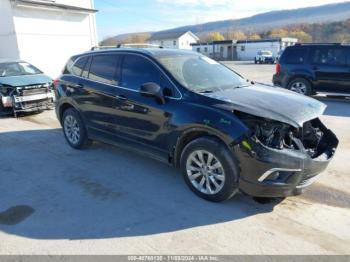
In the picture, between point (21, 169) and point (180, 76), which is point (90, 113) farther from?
point (180, 76)

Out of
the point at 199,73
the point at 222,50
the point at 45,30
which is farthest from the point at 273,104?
the point at 222,50

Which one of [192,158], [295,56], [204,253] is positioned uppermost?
[295,56]

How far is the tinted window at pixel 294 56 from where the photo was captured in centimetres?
1101

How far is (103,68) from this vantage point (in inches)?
215

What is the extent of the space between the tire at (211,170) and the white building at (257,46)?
55.1 m

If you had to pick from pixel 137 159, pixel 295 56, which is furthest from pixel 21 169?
pixel 295 56

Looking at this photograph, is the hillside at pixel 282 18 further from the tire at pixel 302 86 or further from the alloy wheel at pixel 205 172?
the alloy wheel at pixel 205 172

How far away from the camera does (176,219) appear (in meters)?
3.71

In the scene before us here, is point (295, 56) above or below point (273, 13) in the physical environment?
below

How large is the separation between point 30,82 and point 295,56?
843 centimetres

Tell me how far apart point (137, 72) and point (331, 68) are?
7.98 metres

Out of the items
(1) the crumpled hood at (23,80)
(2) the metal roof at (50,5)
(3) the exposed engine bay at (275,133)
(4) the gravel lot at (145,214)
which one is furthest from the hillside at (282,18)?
(3) the exposed engine bay at (275,133)

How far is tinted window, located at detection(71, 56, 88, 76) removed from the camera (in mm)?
5969

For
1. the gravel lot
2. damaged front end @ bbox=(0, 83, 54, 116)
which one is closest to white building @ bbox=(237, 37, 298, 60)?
damaged front end @ bbox=(0, 83, 54, 116)
